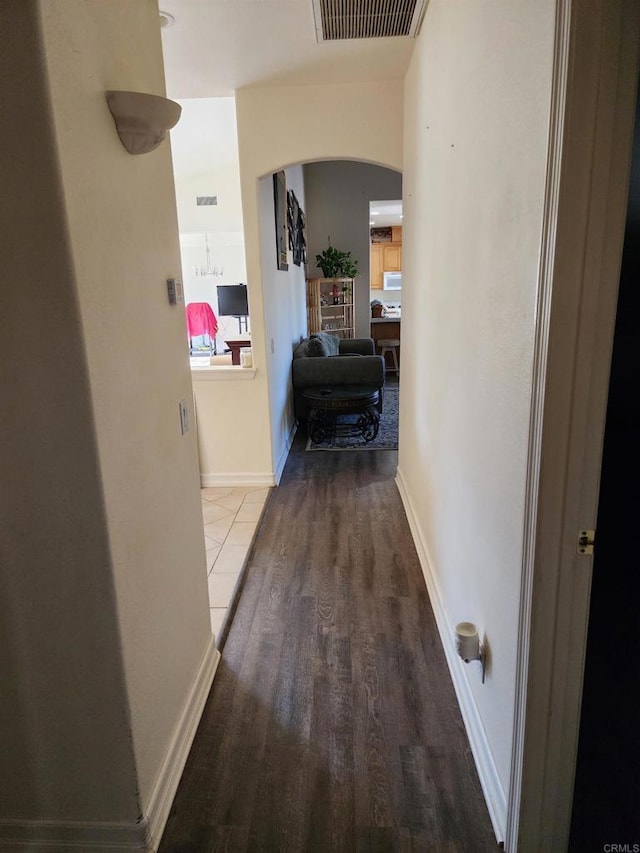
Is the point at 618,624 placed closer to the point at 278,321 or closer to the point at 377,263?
the point at 278,321

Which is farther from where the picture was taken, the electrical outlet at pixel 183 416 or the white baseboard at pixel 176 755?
the electrical outlet at pixel 183 416

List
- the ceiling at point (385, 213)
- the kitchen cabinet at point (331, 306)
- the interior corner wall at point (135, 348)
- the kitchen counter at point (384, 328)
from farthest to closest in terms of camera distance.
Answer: the kitchen counter at point (384, 328) < the ceiling at point (385, 213) < the kitchen cabinet at point (331, 306) < the interior corner wall at point (135, 348)

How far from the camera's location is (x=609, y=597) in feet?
4.87

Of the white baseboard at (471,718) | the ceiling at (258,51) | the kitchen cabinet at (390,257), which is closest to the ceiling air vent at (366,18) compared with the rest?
the ceiling at (258,51)

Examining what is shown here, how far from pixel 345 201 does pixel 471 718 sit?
23.8 ft

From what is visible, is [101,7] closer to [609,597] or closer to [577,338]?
[577,338]

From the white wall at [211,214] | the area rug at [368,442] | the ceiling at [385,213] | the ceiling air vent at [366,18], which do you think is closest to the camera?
the ceiling air vent at [366,18]

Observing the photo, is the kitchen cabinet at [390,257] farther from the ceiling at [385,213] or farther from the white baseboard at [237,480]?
the white baseboard at [237,480]

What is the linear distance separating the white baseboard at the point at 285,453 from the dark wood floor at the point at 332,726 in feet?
3.88

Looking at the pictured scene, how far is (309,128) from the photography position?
3443mm

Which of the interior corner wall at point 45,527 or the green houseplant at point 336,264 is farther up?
the green houseplant at point 336,264

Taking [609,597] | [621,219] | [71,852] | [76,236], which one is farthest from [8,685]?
[621,219]

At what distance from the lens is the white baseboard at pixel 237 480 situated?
156 inches

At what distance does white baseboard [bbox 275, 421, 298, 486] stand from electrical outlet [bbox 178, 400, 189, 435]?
2.20m
